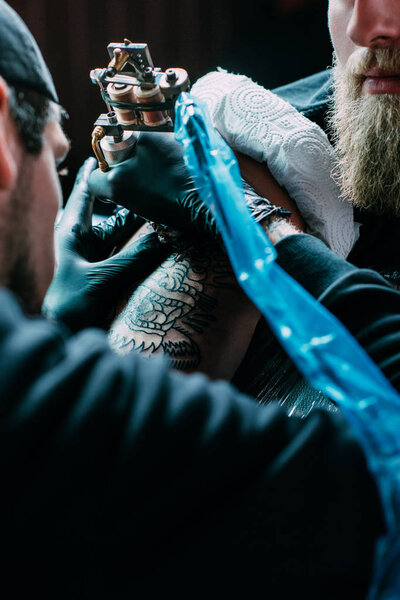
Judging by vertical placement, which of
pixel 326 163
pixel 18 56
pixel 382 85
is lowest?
pixel 326 163

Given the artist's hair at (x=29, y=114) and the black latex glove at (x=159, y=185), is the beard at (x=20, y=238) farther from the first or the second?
the black latex glove at (x=159, y=185)

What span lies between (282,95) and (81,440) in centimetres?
96

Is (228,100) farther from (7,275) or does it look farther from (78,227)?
(7,275)

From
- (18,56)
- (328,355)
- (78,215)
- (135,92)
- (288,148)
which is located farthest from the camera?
(78,215)

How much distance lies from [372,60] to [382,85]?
41 millimetres

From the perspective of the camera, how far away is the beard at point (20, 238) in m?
0.54

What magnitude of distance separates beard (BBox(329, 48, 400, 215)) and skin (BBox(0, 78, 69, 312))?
1.57 ft

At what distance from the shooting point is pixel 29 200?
1.84 ft

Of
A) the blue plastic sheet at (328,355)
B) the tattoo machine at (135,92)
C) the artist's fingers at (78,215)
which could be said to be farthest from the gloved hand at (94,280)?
the blue plastic sheet at (328,355)

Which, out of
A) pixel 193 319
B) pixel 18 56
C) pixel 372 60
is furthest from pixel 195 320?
pixel 372 60

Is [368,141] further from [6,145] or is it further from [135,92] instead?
[6,145]

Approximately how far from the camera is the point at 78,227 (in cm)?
98

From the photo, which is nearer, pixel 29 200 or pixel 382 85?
pixel 29 200

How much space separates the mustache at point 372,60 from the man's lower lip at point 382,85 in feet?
0.05
